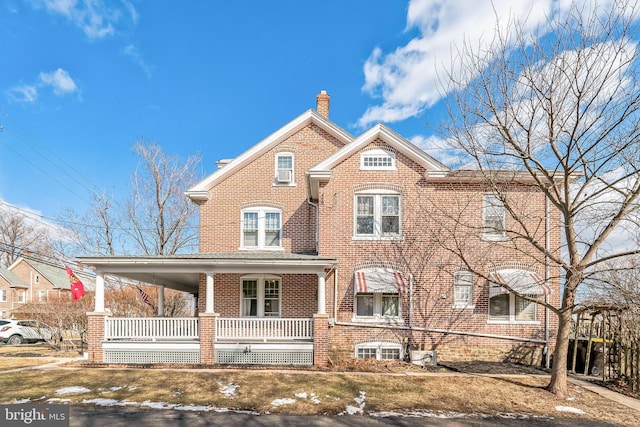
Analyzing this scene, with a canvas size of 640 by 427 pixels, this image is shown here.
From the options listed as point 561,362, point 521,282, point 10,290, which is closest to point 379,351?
point 521,282

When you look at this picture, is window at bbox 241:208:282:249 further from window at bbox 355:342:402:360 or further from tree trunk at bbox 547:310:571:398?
tree trunk at bbox 547:310:571:398

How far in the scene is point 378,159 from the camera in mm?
14336

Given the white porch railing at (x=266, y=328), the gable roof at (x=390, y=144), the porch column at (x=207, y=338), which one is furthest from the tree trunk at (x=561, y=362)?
the porch column at (x=207, y=338)

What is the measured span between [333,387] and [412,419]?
2.57m

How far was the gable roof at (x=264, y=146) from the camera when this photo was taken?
52.6 ft

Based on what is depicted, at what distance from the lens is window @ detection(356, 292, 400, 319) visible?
45.9 ft

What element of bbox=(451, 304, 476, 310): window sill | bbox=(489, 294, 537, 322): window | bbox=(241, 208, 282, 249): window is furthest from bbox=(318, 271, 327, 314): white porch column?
bbox=(489, 294, 537, 322): window

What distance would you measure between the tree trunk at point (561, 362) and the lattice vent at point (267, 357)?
6876 mm

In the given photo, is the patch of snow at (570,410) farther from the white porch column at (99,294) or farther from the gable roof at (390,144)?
the white porch column at (99,294)

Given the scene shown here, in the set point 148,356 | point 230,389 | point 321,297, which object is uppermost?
point 321,297

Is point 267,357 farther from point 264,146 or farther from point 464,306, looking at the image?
point 264,146

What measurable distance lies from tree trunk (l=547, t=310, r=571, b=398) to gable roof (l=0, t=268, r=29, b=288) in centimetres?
5496

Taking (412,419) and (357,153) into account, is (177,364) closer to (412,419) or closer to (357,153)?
(412,419)

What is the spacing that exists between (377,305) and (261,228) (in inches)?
226
